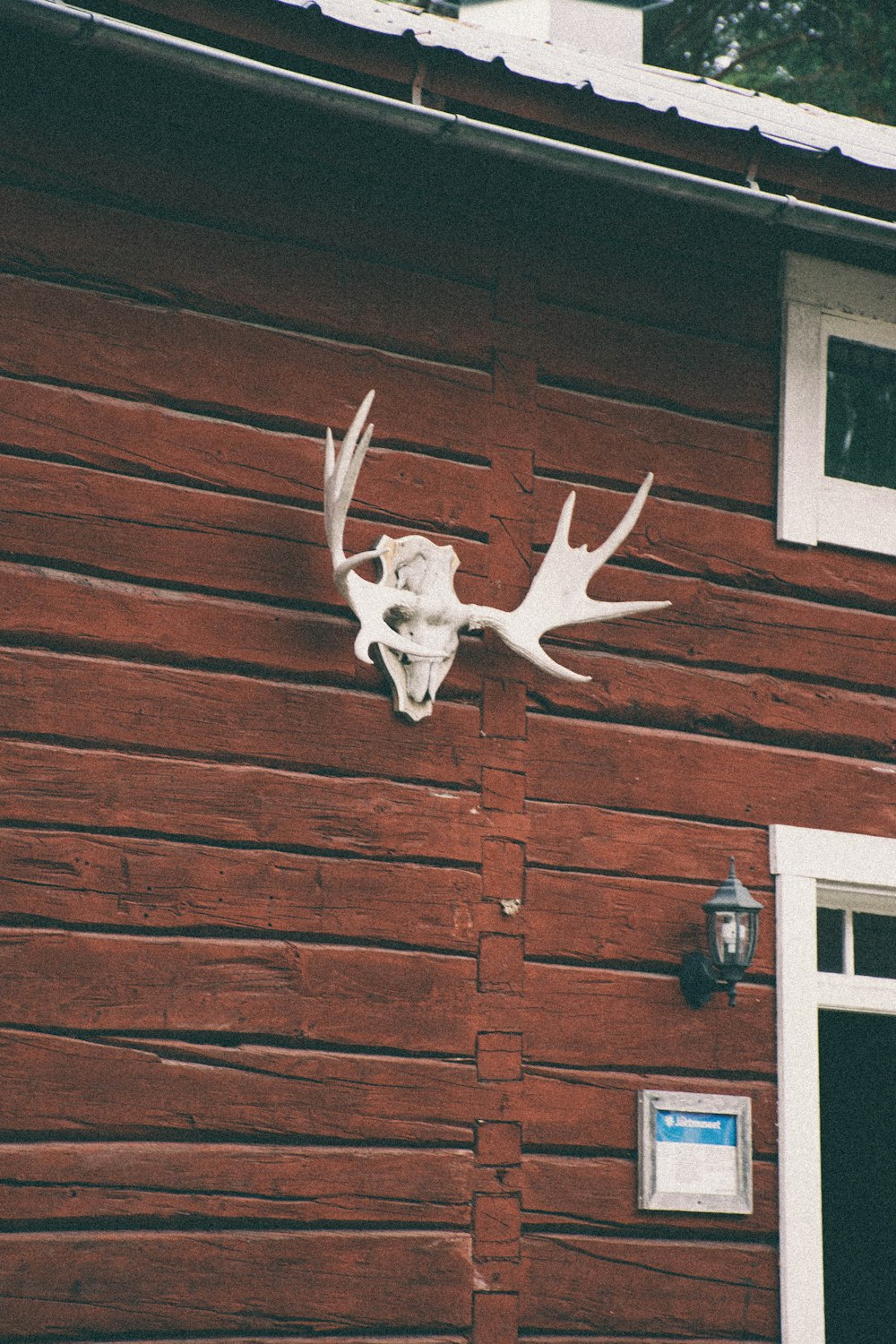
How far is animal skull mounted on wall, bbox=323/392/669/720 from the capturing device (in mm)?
4688

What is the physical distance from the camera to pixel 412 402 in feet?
16.7

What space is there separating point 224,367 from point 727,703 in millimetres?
1966

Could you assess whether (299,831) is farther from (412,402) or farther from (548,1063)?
(412,402)

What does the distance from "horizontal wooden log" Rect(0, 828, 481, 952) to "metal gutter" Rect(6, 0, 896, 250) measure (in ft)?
7.00

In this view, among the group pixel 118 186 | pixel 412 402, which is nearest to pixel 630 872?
pixel 412 402

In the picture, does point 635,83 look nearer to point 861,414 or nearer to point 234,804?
point 861,414

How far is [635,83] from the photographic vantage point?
19.8 feet

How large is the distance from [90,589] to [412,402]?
1.22 metres

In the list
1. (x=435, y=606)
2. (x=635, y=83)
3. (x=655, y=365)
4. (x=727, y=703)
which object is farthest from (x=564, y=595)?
(x=635, y=83)

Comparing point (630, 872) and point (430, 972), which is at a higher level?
point (630, 872)

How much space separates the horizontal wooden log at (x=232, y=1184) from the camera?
419 centimetres

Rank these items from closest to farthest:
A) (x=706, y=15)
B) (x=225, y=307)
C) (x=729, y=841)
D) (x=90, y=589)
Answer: (x=90, y=589) < (x=225, y=307) < (x=729, y=841) < (x=706, y=15)

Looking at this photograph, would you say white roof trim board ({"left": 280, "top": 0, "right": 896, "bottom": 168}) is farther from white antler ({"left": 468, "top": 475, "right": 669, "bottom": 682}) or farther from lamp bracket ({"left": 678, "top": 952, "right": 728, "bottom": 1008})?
lamp bracket ({"left": 678, "top": 952, "right": 728, "bottom": 1008})

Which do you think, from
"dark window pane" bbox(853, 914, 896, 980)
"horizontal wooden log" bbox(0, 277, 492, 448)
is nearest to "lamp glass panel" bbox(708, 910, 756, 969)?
"dark window pane" bbox(853, 914, 896, 980)
